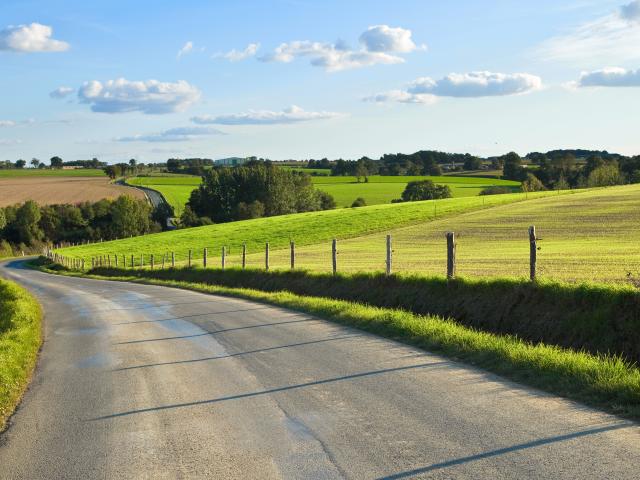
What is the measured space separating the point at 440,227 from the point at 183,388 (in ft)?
145

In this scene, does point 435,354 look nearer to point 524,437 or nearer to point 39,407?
point 524,437

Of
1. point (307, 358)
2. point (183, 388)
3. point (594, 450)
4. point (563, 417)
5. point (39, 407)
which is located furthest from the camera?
point (307, 358)

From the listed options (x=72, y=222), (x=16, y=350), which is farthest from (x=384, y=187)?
(x=16, y=350)

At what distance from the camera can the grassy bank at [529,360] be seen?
299 inches

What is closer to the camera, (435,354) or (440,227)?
(435,354)

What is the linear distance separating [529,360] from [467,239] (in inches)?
1293

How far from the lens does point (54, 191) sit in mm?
133125

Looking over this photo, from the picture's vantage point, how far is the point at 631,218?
42.9 metres

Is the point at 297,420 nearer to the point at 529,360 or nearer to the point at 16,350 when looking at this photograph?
the point at 529,360

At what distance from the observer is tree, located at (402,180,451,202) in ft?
363

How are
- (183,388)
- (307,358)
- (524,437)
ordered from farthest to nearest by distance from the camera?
(307,358)
(183,388)
(524,437)

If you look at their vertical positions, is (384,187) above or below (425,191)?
above

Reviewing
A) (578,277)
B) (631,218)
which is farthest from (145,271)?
(578,277)

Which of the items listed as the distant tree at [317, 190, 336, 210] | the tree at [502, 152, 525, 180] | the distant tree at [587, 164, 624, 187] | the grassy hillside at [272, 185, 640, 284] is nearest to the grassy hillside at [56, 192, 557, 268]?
the grassy hillside at [272, 185, 640, 284]
